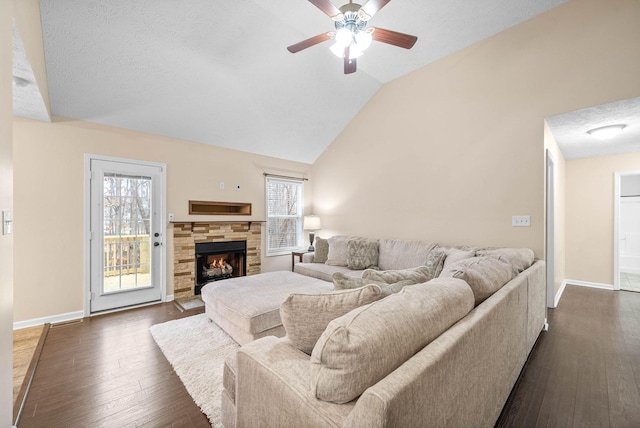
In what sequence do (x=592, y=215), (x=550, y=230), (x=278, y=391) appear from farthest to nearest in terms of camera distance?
(x=592, y=215), (x=550, y=230), (x=278, y=391)

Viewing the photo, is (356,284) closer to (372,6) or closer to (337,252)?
(372,6)

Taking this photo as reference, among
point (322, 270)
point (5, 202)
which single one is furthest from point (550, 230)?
point (5, 202)

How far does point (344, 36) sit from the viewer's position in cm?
216

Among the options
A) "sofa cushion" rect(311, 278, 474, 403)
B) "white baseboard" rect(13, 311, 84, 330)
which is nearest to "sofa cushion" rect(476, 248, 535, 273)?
"sofa cushion" rect(311, 278, 474, 403)

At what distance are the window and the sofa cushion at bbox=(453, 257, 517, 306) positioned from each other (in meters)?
4.07

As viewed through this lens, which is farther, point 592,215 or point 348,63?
point 592,215

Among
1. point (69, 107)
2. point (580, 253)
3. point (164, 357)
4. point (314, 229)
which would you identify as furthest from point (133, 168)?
point (580, 253)

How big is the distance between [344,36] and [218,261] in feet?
13.0

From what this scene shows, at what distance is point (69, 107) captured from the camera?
123 inches

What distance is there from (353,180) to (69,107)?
162 inches

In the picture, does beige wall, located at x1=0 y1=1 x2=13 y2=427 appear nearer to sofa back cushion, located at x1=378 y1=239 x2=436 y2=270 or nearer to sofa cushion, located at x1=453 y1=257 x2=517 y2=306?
sofa cushion, located at x1=453 y1=257 x2=517 y2=306

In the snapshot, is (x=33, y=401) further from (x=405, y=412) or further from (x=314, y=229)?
(x=314, y=229)

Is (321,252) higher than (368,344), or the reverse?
(368,344)

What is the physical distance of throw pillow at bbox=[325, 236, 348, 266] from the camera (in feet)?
14.2
